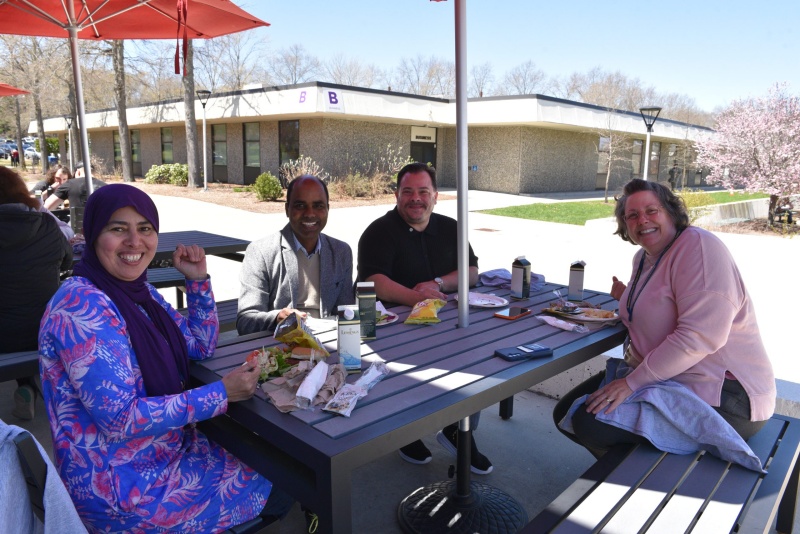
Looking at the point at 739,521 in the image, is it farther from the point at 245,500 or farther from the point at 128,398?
the point at 128,398

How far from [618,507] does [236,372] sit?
1256 mm

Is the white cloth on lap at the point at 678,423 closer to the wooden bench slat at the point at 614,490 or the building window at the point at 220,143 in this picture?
the wooden bench slat at the point at 614,490

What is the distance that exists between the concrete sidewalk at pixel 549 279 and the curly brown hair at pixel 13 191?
1.33m

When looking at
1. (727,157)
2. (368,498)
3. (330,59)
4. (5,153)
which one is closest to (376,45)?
(330,59)

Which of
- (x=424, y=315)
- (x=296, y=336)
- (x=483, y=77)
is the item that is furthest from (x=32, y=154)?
(x=296, y=336)

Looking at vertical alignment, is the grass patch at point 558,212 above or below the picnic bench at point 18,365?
above

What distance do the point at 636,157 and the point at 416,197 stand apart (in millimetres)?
32719

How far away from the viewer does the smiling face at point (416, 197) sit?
322 cm

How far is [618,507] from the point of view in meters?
1.72

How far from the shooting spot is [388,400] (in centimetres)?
170

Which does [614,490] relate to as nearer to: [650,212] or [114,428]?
[650,212]

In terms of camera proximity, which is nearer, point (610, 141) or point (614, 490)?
point (614, 490)

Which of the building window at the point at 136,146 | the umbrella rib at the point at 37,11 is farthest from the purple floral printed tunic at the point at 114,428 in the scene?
the building window at the point at 136,146

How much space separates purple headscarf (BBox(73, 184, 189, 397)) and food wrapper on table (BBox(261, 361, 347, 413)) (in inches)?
13.0
